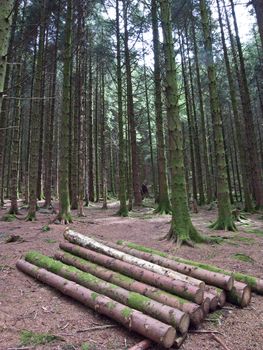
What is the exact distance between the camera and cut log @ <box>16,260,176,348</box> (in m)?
3.12

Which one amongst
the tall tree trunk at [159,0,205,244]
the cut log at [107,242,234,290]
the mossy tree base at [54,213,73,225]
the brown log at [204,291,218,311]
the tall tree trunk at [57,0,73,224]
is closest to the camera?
the brown log at [204,291,218,311]

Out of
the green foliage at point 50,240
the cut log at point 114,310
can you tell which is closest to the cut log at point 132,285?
the cut log at point 114,310

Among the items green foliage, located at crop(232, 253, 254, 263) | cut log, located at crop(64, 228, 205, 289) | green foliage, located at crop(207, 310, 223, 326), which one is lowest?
green foliage, located at crop(207, 310, 223, 326)

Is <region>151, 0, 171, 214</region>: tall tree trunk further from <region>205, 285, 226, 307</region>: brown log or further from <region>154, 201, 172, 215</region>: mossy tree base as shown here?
<region>205, 285, 226, 307</region>: brown log

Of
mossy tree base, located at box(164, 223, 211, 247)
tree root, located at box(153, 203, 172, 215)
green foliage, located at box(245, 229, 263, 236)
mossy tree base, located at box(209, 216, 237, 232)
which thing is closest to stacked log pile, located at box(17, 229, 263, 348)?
mossy tree base, located at box(164, 223, 211, 247)

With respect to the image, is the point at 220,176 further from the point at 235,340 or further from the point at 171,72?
the point at 235,340

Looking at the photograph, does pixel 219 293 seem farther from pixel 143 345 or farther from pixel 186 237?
pixel 186 237

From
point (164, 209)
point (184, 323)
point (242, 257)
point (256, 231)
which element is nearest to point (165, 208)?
point (164, 209)

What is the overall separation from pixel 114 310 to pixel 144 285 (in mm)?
664

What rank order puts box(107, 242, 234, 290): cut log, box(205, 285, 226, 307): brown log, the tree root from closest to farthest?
box(205, 285, 226, 307): brown log < box(107, 242, 234, 290): cut log < the tree root

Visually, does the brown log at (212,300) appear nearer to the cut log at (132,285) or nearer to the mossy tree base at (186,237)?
the cut log at (132,285)

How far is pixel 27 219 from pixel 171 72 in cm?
700

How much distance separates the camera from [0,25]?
9.48 ft

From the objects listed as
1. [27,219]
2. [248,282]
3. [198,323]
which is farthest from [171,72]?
[27,219]
